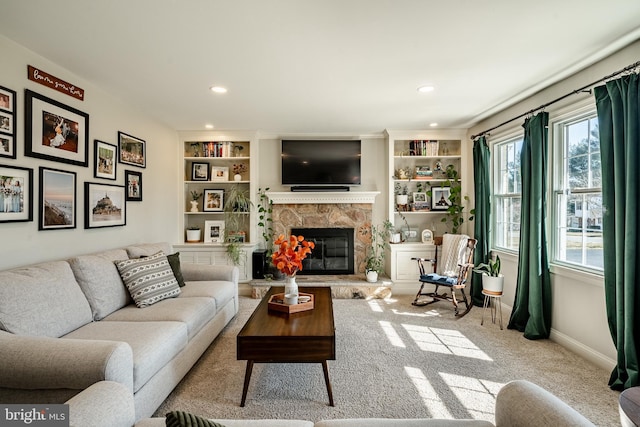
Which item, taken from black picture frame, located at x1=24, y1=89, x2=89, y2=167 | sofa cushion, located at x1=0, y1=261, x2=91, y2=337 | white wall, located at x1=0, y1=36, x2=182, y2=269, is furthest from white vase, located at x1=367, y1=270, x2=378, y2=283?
black picture frame, located at x1=24, y1=89, x2=89, y2=167

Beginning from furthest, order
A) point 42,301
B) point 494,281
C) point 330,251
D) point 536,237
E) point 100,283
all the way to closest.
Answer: point 330,251 → point 494,281 → point 536,237 → point 100,283 → point 42,301

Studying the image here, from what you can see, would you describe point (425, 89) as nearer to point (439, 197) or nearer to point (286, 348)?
point (439, 197)

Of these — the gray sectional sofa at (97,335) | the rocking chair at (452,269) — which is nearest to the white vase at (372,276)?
the rocking chair at (452,269)

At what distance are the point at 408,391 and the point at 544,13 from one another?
103 inches

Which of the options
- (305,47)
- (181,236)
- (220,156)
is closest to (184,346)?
(305,47)

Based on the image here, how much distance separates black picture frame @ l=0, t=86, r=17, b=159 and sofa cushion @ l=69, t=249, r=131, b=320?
0.89 m

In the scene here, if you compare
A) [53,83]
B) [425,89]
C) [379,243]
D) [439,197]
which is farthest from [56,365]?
[439,197]

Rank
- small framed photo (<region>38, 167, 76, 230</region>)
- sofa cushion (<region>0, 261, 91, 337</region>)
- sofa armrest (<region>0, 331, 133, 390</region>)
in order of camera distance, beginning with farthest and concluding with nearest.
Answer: small framed photo (<region>38, 167, 76, 230</region>) < sofa cushion (<region>0, 261, 91, 337</region>) < sofa armrest (<region>0, 331, 133, 390</region>)

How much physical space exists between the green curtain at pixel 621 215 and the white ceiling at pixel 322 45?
44 cm

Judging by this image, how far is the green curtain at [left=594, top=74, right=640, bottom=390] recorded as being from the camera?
2.13m

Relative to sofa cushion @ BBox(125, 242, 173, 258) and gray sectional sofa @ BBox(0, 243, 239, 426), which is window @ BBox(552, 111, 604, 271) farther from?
sofa cushion @ BBox(125, 242, 173, 258)

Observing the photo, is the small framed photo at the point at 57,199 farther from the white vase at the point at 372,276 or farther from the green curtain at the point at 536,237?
the green curtain at the point at 536,237

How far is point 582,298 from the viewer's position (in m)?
2.71

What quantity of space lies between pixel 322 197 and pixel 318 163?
0.54 metres
